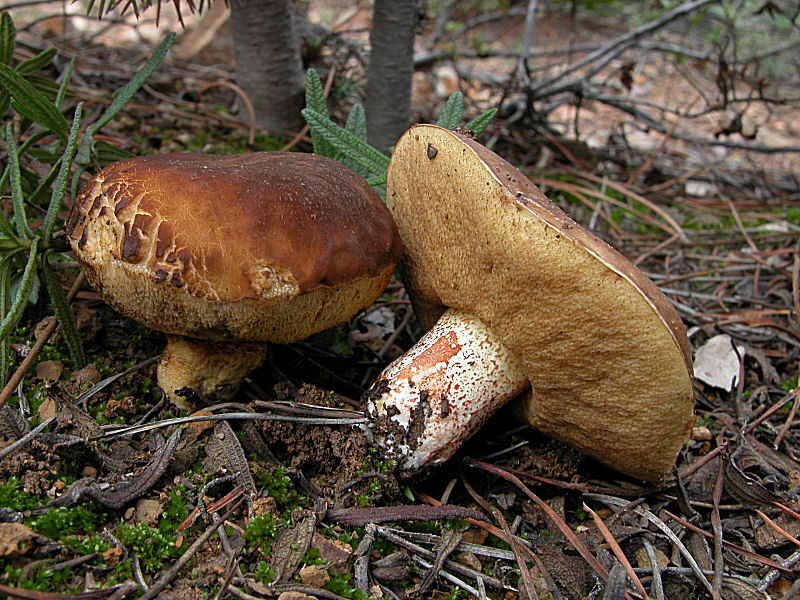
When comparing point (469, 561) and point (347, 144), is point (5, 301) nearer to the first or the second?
point (347, 144)

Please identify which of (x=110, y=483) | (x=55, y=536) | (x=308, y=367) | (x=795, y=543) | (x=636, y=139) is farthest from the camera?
(x=636, y=139)

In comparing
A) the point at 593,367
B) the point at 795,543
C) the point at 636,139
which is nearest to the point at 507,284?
the point at 593,367

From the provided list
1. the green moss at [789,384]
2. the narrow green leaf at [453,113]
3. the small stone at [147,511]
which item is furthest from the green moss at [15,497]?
the green moss at [789,384]

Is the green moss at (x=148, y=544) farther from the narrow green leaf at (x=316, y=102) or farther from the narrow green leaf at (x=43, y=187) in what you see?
the narrow green leaf at (x=316, y=102)

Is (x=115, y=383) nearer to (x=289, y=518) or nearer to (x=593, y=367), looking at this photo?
(x=289, y=518)

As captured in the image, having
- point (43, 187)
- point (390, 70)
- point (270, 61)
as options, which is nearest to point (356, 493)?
point (43, 187)

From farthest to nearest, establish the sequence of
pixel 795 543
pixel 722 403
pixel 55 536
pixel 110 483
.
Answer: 1. pixel 722 403
2. pixel 795 543
3. pixel 110 483
4. pixel 55 536

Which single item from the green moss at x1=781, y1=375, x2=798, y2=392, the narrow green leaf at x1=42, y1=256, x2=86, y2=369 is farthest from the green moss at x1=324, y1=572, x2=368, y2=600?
the green moss at x1=781, y1=375, x2=798, y2=392
